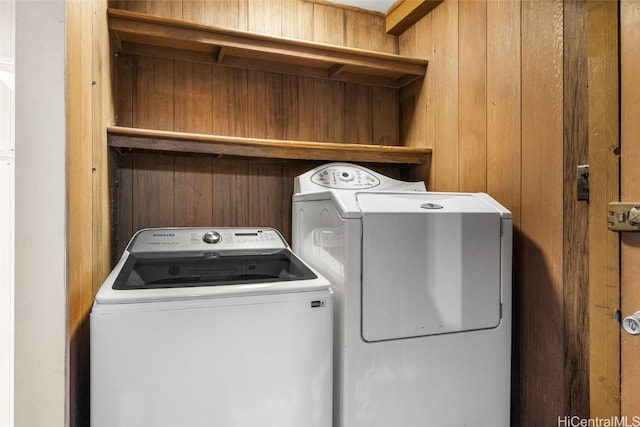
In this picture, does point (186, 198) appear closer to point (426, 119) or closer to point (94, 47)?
point (94, 47)

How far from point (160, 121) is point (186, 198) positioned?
1.36ft

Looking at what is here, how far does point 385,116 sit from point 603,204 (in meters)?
1.41

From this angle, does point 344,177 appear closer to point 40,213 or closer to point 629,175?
point 629,175

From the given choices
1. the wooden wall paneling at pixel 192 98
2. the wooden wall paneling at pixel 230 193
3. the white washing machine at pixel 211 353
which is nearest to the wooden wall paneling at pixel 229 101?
the wooden wall paneling at pixel 192 98

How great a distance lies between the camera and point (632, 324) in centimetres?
110

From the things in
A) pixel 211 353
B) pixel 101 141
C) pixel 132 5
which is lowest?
pixel 211 353

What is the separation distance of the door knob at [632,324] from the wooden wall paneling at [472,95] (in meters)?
0.78

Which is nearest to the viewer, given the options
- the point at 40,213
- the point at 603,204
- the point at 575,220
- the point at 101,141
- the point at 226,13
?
the point at 40,213

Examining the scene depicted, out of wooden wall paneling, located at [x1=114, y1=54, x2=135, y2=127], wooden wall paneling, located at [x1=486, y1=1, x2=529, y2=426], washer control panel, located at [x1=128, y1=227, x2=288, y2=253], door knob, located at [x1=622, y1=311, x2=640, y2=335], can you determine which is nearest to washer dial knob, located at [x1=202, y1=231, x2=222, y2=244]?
washer control panel, located at [x1=128, y1=227, x2=288, y2=253]

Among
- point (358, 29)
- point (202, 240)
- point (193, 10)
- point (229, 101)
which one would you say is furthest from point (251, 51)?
point (202, 240)

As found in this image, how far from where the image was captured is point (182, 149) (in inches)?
67.5

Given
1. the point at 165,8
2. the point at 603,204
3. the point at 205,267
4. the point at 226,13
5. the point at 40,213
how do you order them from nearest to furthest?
the point at 40,213 < the point at 603,204 < the point at 205,267 < the point at 165,8 < the point at 226,13

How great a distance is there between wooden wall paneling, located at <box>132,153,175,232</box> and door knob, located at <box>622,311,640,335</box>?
1.87 meters

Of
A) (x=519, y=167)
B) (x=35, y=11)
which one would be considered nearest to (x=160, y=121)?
(x=35, y=11)
